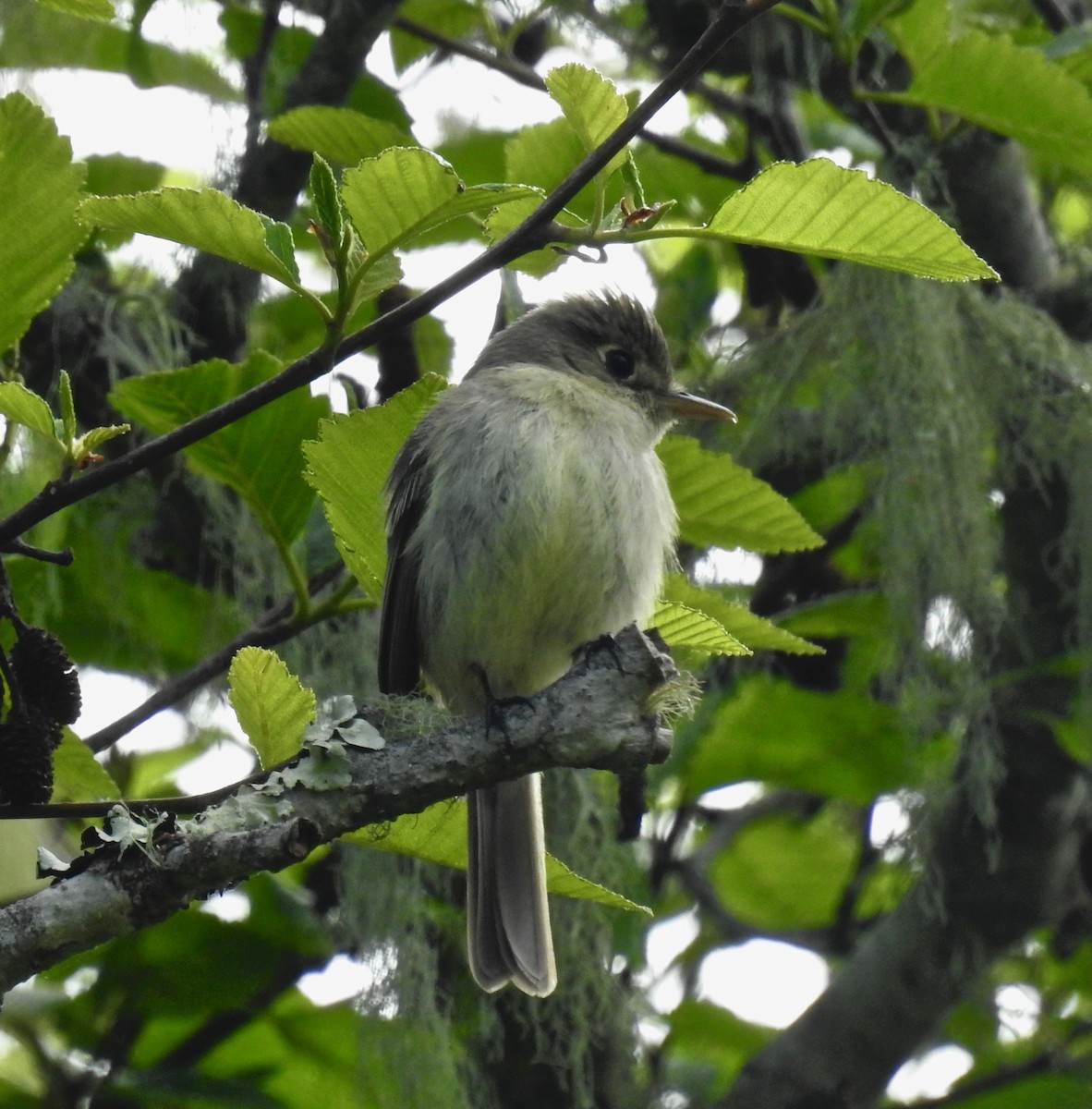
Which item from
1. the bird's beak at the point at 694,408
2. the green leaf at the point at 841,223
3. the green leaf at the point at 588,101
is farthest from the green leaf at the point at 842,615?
the green leaf at the point at 588,101

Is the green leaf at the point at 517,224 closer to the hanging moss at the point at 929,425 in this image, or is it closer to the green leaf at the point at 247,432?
the green leaf at the point at 247,432

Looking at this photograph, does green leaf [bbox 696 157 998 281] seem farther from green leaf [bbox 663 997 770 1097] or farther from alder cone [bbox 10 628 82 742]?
green leaf [bbox 663 997 770 1097]

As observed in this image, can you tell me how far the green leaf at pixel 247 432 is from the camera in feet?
9.60

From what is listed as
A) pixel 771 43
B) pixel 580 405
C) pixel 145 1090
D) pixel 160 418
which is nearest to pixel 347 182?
pixel 160 418

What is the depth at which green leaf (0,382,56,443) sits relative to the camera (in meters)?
2.16

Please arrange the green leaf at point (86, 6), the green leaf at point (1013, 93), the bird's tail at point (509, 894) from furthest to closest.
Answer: the green leaf at point (1013, 93) → the bird's tail at point (509, 894) → the green leaf at point (86, 6)

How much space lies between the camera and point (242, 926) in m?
3.88

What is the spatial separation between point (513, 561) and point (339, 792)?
1415 mm

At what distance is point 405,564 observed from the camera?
3842mm

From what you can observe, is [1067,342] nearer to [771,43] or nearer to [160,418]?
[771,43]

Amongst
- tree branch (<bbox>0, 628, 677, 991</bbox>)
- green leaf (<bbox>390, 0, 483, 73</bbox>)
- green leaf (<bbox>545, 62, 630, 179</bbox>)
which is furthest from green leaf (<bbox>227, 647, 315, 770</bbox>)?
green leaf (<bbox>390, 0, 483, 73</bbox>)

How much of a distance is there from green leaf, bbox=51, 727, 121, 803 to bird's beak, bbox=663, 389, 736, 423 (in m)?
2.00

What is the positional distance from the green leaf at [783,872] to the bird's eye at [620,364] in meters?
1.93

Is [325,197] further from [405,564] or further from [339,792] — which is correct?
[405,564]
